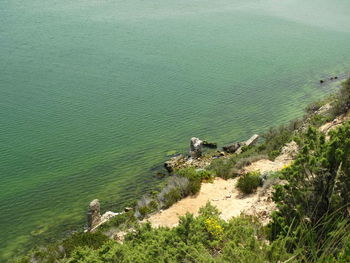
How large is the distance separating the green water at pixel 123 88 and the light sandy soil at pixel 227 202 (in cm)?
466

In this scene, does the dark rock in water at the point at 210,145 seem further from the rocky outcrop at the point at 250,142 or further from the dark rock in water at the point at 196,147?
the rocky outcrop at the point at 250,142

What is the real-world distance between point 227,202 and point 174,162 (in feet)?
27.8

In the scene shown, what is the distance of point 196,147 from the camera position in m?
23.8

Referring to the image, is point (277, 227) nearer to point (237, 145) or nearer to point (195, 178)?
point (195, 178)

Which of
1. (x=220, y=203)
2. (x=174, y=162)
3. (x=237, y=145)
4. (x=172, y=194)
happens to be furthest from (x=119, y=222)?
(x=237, y=145)

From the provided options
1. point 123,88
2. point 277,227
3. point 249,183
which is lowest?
point 123,88

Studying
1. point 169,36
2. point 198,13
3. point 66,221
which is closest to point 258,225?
point 66,221

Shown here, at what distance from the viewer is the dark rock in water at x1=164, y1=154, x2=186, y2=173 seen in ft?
72.9

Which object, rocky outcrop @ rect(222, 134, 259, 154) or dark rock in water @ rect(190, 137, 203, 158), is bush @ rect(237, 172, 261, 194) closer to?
dark rock in water @ rect(190, 137, 203, 158)

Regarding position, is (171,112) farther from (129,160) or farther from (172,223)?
(172,223)

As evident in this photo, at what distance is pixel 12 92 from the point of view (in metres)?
31.0

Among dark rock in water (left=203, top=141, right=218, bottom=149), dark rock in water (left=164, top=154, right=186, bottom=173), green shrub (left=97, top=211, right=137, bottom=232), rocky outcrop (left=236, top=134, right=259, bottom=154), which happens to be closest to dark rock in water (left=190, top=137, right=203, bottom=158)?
dark rock in water (left=164, top=154, right=186, bottom=173)

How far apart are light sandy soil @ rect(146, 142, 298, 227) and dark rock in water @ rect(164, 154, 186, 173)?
5126mm

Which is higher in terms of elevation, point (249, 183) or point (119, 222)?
point (249, 183)
